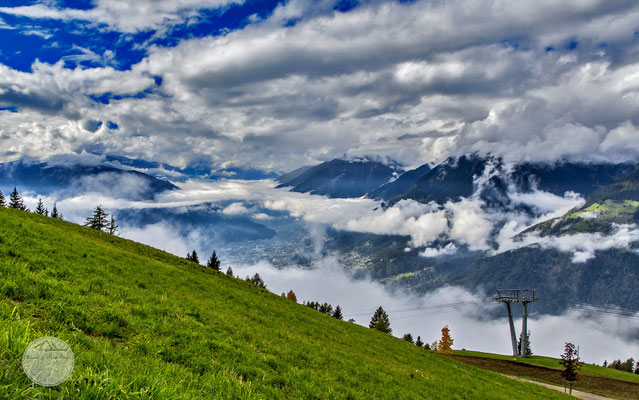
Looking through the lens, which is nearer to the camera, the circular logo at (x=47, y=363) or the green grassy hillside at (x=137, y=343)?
the circular logo at (x=47, y=363)

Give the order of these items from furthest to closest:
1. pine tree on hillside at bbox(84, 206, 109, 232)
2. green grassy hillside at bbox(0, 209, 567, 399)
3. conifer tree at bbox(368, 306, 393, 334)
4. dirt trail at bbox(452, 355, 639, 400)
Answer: conifer tree at bbox(368, 306, 393, 334) → pine tree on hillside at bbox(84, 206, 109, 232) → dirt trail at bbox(452, 355, 639, 400) → green grassy hillside at bbox(0, 209, 567, 399)

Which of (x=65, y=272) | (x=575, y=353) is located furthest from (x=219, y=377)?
(x=575, y=353)

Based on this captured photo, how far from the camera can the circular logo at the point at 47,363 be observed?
11.5ft

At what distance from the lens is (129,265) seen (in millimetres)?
18391

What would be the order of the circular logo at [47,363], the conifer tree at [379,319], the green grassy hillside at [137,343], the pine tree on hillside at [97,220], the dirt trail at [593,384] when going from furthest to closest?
the conifer tree at [379,319], the pine tree on hillside at [97,220], the dirt trail at [593,384], the green grassy hillside at [137,343], the circular logo at [47,363]

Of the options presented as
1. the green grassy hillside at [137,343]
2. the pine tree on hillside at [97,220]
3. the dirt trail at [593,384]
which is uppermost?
the pine tree on hillside at [97,220]

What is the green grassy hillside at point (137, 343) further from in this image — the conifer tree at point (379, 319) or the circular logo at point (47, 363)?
the conifer tree at point (379, 319)

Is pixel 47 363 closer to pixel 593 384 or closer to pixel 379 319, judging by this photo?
pixel 593 384

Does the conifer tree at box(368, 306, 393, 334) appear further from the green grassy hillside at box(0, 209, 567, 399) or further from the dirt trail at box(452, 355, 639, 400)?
the green grassy hillside at box(0, 209, 567, 399)

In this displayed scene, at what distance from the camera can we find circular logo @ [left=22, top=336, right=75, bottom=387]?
352cm

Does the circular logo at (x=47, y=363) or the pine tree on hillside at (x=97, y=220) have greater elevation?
the pine tree on hillside at (x=97, y=220)

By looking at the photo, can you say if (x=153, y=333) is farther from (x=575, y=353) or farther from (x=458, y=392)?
(x=575, y=353)

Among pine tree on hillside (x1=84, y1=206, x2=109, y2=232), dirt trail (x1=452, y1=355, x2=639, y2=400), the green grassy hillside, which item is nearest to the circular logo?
the green grassy hillside

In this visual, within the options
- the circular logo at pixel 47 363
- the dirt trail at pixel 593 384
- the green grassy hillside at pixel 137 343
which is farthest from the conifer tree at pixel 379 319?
the circular logo at pixel 47 363
